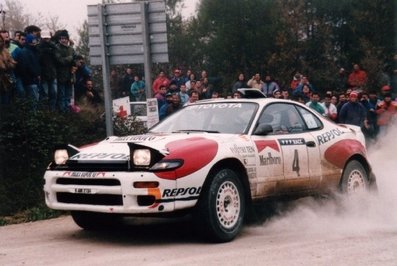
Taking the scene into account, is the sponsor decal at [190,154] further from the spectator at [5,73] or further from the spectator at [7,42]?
the spectator at [7,42]

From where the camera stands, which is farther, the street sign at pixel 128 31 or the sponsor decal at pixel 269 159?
the street sign at pixel 128 31

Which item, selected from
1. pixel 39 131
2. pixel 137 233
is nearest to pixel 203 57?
pixel 39 131

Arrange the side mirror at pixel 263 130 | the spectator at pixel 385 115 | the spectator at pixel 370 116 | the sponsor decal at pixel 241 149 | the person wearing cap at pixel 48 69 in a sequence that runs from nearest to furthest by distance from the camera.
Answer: the sponsor decal at pixel 241 149 → the side mirror at pixel 263 130 → the person wearing cap at pixel 48 69 → the spectator at pixel 370 116 → the spectator at pixel 385 115

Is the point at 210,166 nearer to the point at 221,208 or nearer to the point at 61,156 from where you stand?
the point at 221,208

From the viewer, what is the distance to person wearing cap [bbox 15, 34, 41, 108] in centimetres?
1274

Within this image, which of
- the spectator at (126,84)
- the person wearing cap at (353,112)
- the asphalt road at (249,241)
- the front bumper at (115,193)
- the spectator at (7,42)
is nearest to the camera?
the asphalt road at (249,241)

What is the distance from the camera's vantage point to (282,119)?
954cm

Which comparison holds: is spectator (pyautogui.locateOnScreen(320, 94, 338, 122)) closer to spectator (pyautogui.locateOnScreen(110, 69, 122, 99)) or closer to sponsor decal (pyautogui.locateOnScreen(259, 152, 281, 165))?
spectator (pyautogui.locateOnScreen(110, 69, 122, 99))

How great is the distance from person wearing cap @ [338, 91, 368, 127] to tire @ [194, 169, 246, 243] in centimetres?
959

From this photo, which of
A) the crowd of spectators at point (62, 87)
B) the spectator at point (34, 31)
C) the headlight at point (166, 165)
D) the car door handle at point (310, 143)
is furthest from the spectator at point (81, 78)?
the headlight at point (166, 165)

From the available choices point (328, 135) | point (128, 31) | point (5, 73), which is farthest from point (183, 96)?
point (328, 135)

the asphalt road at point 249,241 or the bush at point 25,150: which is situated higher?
the bush at point 25,150

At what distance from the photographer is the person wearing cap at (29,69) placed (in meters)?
12.7

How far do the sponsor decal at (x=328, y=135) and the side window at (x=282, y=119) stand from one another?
0.87ft
